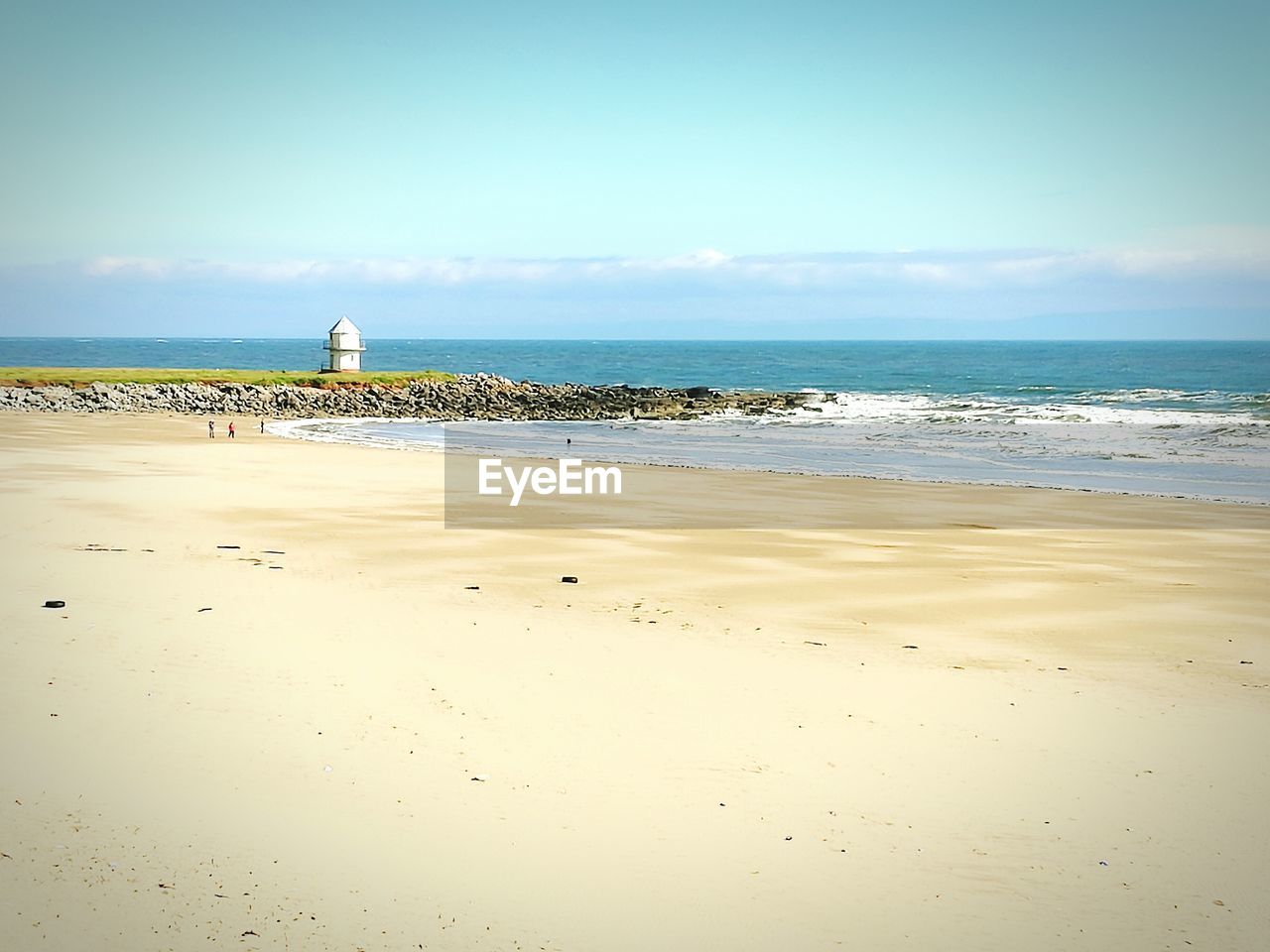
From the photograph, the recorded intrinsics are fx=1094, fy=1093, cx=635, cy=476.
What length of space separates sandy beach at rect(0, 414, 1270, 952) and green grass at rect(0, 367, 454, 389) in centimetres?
4148

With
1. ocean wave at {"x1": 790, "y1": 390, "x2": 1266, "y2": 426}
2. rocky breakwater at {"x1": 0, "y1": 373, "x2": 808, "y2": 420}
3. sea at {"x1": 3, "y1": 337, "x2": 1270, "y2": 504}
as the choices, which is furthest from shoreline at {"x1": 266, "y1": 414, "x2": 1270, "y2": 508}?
Answer: ocean wave at {"x1": 790, "y1": 390, "x2": 1266, "y2": 426}

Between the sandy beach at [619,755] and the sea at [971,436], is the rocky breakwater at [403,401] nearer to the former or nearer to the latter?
the sea at [971,436]

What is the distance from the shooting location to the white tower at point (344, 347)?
59.4 metres

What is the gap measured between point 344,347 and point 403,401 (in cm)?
995

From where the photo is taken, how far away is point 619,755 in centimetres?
651

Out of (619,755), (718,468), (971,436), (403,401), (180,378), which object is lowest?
(619,755)

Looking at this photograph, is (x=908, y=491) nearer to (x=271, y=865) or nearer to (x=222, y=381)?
(x=271, y=865)

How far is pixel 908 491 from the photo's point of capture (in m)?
22.9

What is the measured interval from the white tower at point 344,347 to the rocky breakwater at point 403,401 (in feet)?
19.1

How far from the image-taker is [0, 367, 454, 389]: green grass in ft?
163

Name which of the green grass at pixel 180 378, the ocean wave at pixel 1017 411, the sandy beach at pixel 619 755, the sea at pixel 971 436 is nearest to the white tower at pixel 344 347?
the green grass at pixel 180 378

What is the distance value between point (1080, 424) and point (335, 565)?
3928cm

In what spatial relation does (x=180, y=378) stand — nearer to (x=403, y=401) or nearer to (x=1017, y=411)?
(x=403, y=401)

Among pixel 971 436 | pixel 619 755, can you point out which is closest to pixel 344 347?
pixel 971 436
